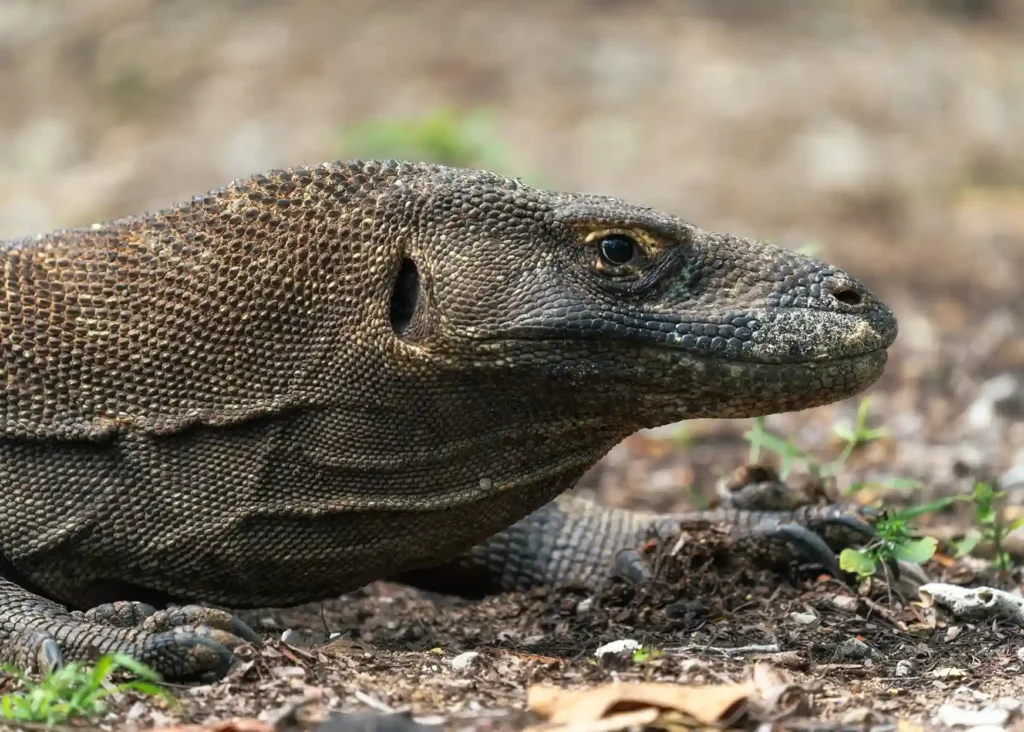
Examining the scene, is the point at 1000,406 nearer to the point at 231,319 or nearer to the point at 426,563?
the point at 426,563

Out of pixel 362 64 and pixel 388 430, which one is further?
pixel 362 64

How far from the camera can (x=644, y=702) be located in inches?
161

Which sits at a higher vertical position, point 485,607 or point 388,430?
point 388,430

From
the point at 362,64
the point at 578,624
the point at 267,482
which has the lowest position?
the point at 578,624

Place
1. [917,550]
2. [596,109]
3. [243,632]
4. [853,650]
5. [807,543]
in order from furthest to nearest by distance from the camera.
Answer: [596,109] → [807,543] → [917,550] → [853,650] → [243,632]

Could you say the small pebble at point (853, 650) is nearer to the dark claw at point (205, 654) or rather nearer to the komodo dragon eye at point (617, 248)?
the komodo dragon eye at point (617, 248)

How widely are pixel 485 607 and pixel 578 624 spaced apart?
2.14ft

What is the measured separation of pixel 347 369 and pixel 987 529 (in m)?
3.04

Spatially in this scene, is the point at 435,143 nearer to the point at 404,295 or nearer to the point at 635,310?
the point at 404,295

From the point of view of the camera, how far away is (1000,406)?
392 inches

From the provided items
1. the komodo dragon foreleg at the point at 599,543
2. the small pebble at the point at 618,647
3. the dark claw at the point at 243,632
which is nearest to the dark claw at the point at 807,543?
the komodo dragon foreleg at the point at 599,543

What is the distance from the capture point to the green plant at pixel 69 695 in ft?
13.5

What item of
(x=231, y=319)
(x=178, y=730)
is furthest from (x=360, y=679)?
(x=231, y=319)

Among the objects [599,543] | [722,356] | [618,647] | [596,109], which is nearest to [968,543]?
[599,543]
